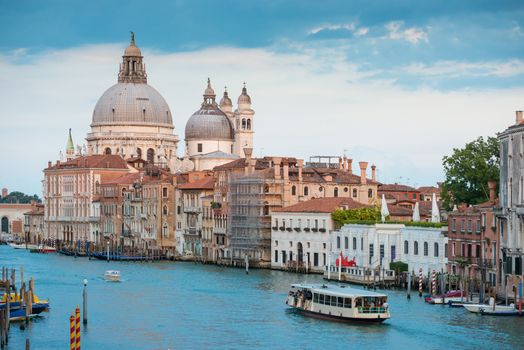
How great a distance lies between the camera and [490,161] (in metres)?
57.7

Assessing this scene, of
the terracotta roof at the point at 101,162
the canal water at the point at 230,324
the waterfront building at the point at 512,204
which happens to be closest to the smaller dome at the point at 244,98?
the terracotta roof at the point at 101,162

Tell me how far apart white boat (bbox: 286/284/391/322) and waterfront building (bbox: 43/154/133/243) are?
177ft

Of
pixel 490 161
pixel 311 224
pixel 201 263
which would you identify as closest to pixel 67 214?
pixel 201 263

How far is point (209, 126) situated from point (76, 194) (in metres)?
11.0

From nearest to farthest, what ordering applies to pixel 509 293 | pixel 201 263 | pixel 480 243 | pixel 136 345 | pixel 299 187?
pixel 136 345, pixel 509 293, pixel 480 243, pixel 299 187, pixel 201 263

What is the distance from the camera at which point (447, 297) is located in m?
43.8

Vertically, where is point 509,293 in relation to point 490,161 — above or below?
below

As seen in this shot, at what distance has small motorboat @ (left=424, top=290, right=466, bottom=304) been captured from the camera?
143 feet

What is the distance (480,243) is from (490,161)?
12.6 meters

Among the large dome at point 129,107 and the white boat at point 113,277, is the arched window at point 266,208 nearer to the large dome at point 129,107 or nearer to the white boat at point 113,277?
the white boat at point 113,277

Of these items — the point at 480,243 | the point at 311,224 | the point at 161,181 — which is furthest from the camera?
the point at 161,181

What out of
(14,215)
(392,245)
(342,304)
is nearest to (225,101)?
(14,215)

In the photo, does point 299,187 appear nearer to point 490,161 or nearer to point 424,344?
point 490,161

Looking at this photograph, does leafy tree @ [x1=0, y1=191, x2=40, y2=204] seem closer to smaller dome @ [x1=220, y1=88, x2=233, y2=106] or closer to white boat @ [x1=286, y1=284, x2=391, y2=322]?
smaller dome @ [x1=220, y1=88, x2=233, y2=106]
